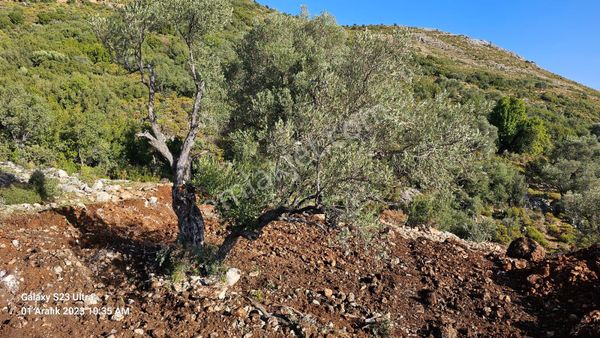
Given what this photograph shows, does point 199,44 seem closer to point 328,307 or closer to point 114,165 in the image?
point 328,307

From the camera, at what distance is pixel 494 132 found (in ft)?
119

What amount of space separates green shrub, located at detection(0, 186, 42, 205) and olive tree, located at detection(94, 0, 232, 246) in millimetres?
5256

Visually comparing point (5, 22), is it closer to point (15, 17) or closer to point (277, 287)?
point (15, 17)

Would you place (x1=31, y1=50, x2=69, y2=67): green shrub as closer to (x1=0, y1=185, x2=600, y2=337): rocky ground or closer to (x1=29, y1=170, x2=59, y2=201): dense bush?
(x1=29, y1=170, x2=59, y2=201): dense bush

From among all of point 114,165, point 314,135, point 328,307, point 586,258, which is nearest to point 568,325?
point 586,258

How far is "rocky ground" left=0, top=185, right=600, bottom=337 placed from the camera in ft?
23.3

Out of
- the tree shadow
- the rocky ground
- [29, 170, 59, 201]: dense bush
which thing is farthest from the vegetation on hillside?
[29, 170, 59, 201]: dense bush

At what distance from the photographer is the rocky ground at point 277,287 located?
280 inches

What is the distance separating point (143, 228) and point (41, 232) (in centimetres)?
269

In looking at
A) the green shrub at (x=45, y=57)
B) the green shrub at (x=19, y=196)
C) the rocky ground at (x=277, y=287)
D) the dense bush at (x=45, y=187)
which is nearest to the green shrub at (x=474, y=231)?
the rocky ground at (x=277, y=287)

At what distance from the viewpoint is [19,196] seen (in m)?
11.1

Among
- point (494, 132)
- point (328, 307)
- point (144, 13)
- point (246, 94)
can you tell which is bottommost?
point (328, 307)

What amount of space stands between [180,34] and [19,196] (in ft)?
23.7

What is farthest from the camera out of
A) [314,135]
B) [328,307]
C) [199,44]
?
[199,44]
